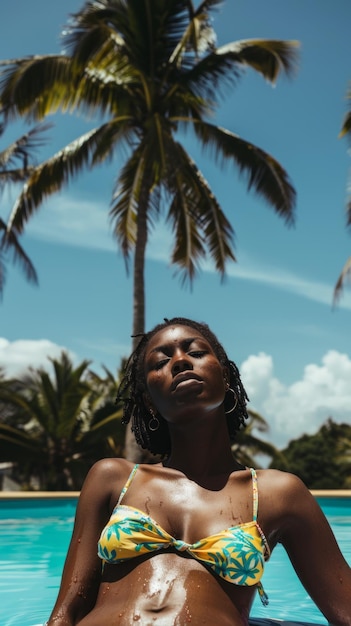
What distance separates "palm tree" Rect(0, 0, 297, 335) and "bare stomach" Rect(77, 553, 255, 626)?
1341 cm

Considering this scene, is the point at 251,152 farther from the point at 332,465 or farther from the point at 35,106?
the point at 332,465

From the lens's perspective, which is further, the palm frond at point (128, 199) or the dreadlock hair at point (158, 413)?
the palm frond at point (128, 199)

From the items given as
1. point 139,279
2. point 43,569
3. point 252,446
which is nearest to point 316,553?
point 43,569

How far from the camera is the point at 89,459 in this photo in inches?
806

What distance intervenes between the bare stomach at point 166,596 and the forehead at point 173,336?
616 mm

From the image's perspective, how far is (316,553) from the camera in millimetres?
2094

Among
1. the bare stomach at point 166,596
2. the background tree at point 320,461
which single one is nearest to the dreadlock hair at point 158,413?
the bare stomach at point 166,596

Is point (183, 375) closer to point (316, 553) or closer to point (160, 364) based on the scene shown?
point (160, 364)

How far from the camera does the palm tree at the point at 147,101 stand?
1583cm

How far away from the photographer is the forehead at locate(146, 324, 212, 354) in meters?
2.22

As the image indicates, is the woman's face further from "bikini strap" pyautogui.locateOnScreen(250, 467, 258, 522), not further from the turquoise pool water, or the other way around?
the turquoise pool water

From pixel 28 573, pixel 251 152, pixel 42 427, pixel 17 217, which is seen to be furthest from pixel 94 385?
pixel 28 573

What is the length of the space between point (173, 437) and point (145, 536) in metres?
0.34

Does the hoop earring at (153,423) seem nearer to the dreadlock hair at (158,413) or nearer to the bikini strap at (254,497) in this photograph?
the dreadlock hair at (158,413)
